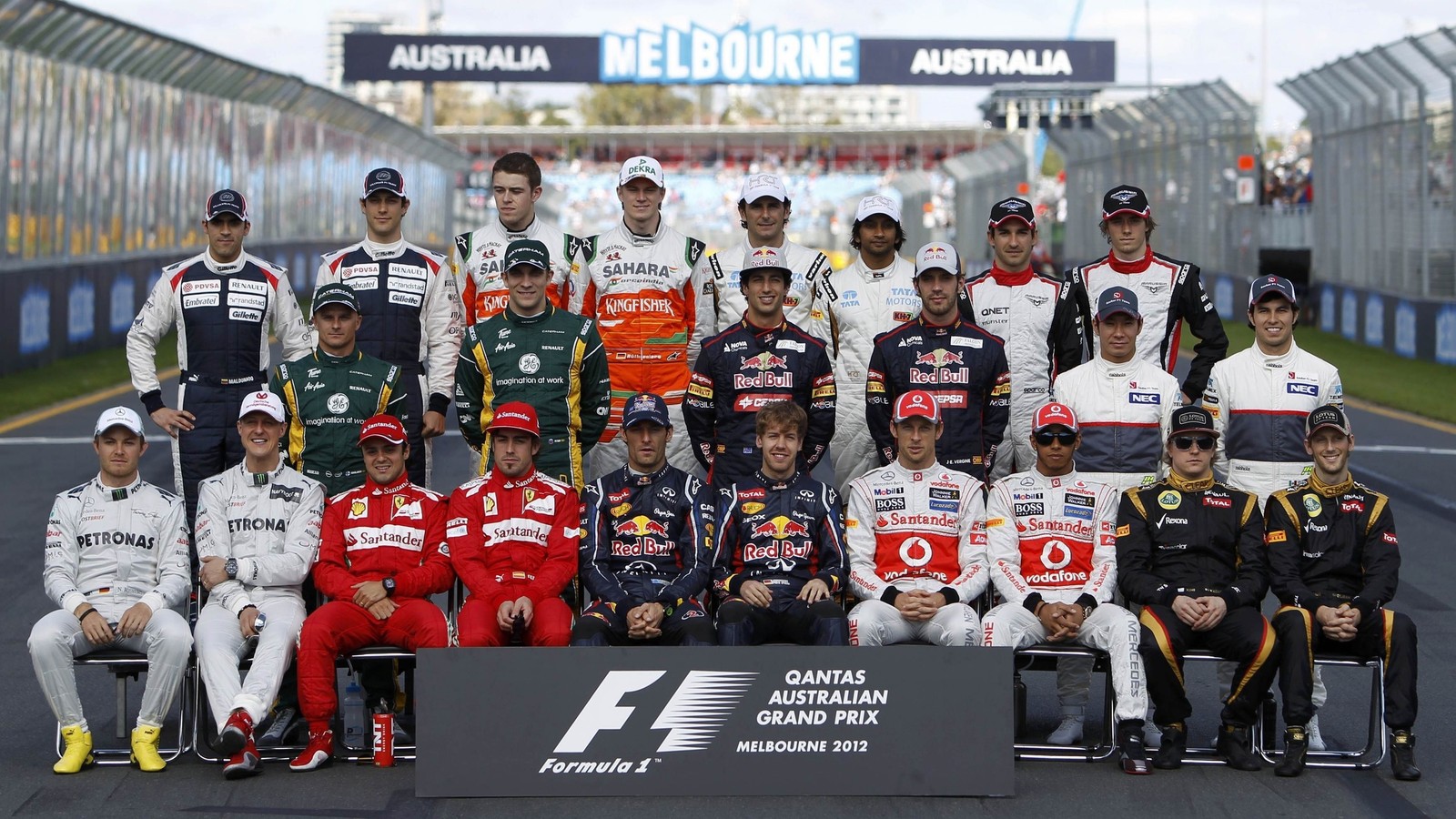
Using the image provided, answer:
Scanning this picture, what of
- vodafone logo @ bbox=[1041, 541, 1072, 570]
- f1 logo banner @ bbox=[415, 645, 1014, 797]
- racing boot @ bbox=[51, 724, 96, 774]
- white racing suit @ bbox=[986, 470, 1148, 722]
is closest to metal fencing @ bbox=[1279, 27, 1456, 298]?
white racing suit @ bbox=[986, 470, 1148, 722]

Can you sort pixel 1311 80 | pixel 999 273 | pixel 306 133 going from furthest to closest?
pixel 306 133 → pixel 1311 80 → pixel 999 273

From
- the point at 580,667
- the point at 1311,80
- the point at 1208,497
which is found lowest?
the point at 580,667

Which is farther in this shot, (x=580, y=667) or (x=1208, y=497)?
(x=1208, y=497)

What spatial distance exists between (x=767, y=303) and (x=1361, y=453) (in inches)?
307

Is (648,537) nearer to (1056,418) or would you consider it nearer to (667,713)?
(667,713)

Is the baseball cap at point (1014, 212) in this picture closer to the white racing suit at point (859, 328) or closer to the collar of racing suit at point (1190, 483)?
the white racing suit at point (859, 328)

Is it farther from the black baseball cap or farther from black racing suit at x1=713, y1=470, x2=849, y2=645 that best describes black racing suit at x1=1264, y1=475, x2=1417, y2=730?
the black baseball cap

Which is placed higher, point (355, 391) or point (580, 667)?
point (355, 391)

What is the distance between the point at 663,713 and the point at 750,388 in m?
2.00

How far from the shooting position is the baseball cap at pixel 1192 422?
6.49 meters

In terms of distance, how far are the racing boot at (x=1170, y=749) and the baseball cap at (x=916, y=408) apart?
1.51 metres

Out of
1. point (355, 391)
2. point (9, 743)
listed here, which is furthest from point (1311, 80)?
point (9, 743)

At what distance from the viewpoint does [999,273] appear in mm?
7988

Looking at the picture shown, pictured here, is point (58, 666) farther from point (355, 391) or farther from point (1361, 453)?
point (1361, 453)
